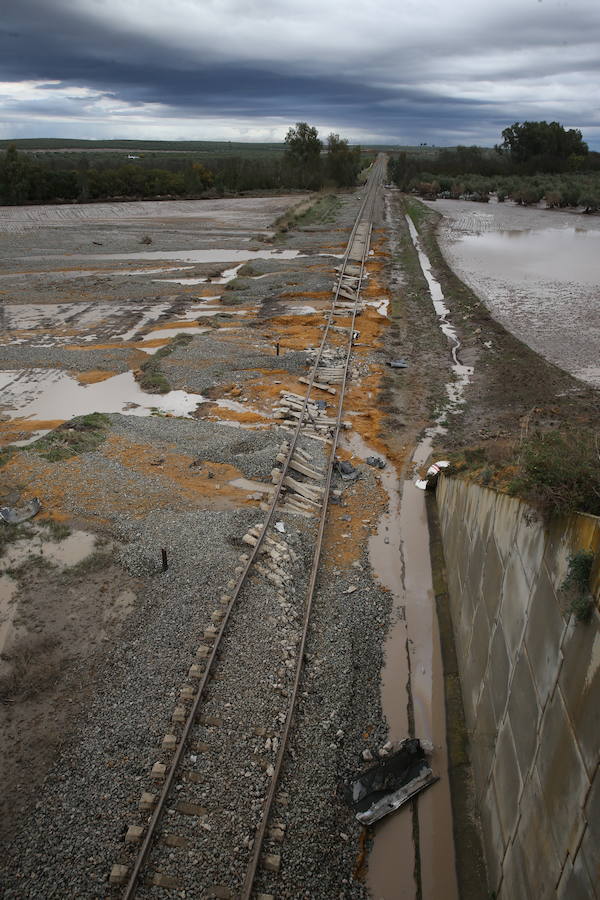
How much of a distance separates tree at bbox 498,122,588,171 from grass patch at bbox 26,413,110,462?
10835cm

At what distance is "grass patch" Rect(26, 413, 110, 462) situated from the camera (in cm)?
1483

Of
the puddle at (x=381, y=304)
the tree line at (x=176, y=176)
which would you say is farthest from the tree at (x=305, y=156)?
the puddle at (x=381, y=304)

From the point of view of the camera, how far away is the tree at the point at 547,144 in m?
103

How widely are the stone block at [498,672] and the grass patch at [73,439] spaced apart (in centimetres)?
1101

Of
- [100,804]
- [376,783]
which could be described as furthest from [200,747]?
[376,783]

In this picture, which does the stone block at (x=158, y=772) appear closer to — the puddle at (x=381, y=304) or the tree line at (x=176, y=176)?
the puddle at (x=381, y=304)

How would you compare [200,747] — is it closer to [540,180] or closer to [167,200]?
[167,200]

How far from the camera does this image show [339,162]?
3797 inches

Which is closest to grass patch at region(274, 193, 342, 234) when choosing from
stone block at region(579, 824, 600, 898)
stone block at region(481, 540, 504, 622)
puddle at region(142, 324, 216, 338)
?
puddle at region(142, 324, 216, 338)

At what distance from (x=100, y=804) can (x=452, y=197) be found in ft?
304

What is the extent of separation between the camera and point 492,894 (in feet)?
20.5

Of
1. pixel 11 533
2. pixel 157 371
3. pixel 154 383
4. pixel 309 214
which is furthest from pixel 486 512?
pixel 309 214

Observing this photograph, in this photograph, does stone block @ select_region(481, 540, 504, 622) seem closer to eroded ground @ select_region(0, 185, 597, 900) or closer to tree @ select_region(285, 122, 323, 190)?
eroded ground @ select_region(0, 185, 597, 900)

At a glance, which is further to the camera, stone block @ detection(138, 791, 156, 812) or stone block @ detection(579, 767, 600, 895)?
stone block @ detection(138, 791, 156, 812)
